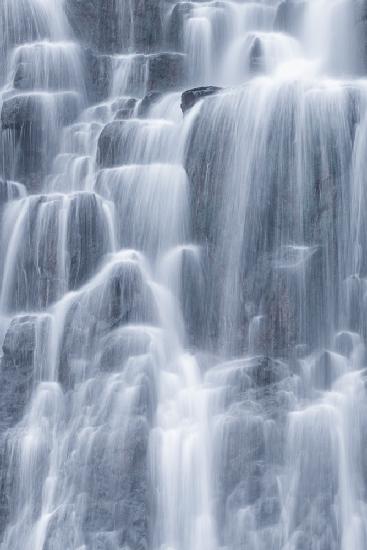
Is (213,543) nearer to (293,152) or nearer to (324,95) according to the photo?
(293,152)

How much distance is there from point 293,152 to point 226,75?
27.4ft

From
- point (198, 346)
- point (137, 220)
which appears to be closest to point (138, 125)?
point (137, 220)

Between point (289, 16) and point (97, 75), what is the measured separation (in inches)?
236

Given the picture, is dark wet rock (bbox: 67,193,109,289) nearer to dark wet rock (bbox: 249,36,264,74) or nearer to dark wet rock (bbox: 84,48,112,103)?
dark wet rock (bbox: 84,48,112,103)

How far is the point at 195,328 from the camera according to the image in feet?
66.0

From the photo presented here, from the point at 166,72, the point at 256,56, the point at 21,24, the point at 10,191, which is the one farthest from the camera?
the point at 21,24

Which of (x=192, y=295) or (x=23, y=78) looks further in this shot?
(x=23, y=78)

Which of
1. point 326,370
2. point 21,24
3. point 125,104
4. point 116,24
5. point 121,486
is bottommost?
point 121,486

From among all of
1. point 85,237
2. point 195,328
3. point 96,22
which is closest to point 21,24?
point 96,22

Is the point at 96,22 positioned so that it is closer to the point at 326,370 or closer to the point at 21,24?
the point at 21,24

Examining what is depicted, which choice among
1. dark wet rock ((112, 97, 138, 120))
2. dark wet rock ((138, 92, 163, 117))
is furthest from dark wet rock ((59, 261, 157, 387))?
dark wet rock ((112, 97, 138, 120))

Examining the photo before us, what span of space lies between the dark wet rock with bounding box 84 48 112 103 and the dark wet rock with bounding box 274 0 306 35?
5269mm

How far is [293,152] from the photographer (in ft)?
66.0

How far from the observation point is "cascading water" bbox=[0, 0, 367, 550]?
16984 mm
